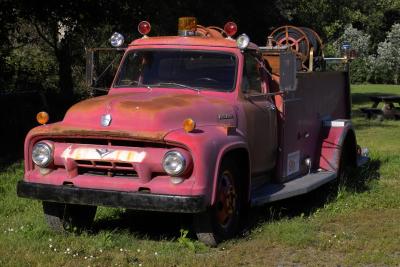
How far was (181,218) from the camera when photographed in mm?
7227

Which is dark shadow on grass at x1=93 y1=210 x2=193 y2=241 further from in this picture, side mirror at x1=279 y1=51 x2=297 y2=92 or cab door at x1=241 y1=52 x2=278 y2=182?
side mirror at x1=279 y1=51 x2=297 y2=92

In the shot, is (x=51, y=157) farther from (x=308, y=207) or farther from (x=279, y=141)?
(x=308, y=207)

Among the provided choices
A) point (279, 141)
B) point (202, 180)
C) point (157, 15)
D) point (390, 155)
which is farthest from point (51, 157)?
point (157, 15)

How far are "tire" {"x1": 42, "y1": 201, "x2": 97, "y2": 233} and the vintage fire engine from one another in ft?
0.03

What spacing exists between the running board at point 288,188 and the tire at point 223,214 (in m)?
0.30

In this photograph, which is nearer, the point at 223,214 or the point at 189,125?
the point at 189,125

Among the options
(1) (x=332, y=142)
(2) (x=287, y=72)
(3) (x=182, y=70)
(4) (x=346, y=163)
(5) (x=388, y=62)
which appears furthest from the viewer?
(5) (x=388, y=62)

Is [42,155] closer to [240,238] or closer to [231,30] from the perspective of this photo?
[240,238]

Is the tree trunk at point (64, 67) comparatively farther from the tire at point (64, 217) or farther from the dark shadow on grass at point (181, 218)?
the tire at point (64, 217)

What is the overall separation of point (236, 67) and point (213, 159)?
5.38 feet

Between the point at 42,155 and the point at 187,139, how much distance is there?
Result: 56.4 inches

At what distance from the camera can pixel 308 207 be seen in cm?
834

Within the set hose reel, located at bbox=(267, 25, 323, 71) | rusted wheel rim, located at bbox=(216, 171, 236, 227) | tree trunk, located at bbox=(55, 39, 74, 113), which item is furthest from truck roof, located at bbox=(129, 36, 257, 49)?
tree trunk, located at bbox=(55, 39, 74, 113)

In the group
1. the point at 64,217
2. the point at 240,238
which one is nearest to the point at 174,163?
the point at 240,238
